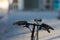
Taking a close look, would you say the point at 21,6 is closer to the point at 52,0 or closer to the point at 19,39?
the point at 52,0

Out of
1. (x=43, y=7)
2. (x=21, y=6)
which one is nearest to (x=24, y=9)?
(x=21, y=6)

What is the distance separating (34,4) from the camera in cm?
2592

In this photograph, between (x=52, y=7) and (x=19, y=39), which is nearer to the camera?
(x=19, y=39)

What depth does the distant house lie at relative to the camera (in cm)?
2536

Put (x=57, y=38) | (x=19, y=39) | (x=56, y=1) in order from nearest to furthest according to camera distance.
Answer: (x=57, y=38)
(x=19, y=39)
(x=56, y=1)

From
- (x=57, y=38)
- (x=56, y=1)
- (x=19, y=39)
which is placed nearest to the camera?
(x=57, y=38)

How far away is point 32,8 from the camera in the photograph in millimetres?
25859

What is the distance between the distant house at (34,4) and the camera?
2536 cm

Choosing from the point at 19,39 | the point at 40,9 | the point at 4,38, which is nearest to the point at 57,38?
the point at 19,39

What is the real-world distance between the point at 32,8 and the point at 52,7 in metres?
2.20

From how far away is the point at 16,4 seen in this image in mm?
25484

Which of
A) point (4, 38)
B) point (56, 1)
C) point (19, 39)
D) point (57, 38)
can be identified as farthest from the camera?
point (56, 1)

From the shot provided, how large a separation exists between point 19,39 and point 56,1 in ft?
58.9

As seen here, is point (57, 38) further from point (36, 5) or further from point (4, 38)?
point (36, 5)
